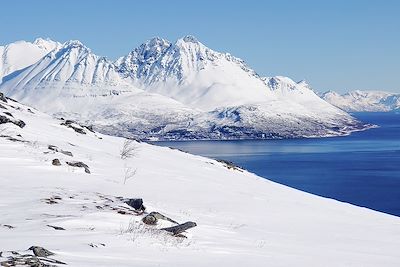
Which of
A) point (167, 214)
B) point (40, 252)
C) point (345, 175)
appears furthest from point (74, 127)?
point (345, 175)

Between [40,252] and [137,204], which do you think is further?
[137,204]

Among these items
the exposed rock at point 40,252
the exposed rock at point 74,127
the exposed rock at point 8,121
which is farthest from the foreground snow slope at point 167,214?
the exposed rock at point 74,127

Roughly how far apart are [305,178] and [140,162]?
10044cm

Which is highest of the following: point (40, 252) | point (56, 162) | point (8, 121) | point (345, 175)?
point (345, 175)

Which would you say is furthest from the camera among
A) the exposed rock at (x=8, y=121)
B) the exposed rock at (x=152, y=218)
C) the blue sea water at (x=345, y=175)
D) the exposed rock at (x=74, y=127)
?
the blue sea water at (x=345, y=175)

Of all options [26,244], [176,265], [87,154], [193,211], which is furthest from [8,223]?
[87,154]

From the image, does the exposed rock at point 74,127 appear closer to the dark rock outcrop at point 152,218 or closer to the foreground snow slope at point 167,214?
the foreground snow slope at point 167,214

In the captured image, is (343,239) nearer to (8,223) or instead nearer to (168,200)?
(168,200)

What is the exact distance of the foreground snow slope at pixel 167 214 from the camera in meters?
12.2

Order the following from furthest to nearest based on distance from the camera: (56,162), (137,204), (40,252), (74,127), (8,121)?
(74,127) → (8,121) → (56,162) → (137,204) → (40,252)

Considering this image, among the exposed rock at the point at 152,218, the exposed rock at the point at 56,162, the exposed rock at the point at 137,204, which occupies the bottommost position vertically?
the exposed rock at the point at 152,218

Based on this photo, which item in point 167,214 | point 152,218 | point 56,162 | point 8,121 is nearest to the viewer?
point 152,218

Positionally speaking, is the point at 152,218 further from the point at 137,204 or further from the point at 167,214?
the point at 167,214

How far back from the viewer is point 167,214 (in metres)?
17.6
